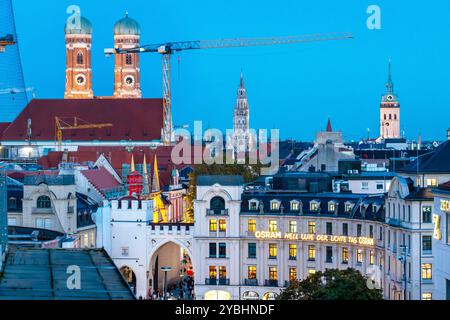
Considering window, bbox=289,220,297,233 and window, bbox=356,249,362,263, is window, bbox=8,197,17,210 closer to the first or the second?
window, bbox=289,220,297,233

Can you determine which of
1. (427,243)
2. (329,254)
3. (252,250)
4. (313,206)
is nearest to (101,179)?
(252,250)

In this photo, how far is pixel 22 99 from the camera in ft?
153

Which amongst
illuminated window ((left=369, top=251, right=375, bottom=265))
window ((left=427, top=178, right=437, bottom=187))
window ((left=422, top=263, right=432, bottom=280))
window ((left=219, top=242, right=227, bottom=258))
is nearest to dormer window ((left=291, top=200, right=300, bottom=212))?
→ window ((left=219, top=242, right=227, bottom=258))

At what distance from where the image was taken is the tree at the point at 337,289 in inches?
1935

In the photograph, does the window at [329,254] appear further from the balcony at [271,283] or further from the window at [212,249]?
the window at [212,249]

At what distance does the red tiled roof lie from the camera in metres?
113

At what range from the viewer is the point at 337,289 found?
1959 inches

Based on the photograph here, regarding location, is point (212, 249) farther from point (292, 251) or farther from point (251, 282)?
point (292, 251)

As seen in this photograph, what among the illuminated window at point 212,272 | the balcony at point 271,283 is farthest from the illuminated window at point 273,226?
the illuminated window at point 212,272

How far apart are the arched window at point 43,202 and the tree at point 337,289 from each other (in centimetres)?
3812

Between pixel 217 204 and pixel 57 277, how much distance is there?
5233 centimetres
